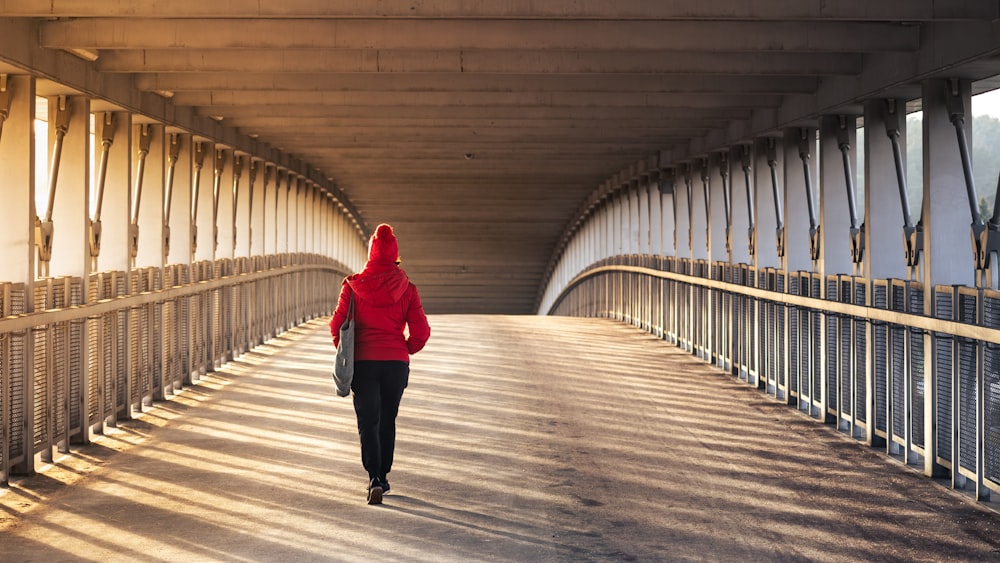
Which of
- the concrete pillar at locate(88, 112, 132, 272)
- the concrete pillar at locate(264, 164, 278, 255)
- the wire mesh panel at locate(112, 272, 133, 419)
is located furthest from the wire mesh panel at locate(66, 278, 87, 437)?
the concrete pillar at locate(264, 164, 278, 255)

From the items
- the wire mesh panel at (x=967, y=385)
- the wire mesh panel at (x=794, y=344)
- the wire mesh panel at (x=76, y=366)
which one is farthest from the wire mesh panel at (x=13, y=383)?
the wire mesh panel at (x=794, y=344)

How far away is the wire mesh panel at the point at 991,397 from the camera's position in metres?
7.66

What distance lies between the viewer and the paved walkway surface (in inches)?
257

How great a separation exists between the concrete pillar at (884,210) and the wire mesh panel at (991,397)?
9.80 feet

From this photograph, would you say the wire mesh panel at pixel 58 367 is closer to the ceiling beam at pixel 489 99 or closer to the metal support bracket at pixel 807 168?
the ceiling beam at pixel 489 99

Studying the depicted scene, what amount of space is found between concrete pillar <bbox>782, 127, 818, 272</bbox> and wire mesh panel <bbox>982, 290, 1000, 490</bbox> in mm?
5931

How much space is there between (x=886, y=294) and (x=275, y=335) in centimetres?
1290

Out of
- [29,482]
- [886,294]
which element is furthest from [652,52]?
[29,482]

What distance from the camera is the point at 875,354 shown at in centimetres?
1019

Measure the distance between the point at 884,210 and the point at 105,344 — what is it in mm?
6803

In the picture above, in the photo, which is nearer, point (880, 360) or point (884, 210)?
point (880, 360)

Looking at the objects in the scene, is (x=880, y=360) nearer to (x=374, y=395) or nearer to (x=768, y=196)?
(x=374, y=395)

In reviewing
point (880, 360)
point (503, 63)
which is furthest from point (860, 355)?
point (503, 63)

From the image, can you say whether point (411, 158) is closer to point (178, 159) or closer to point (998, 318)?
point (178, 159)
